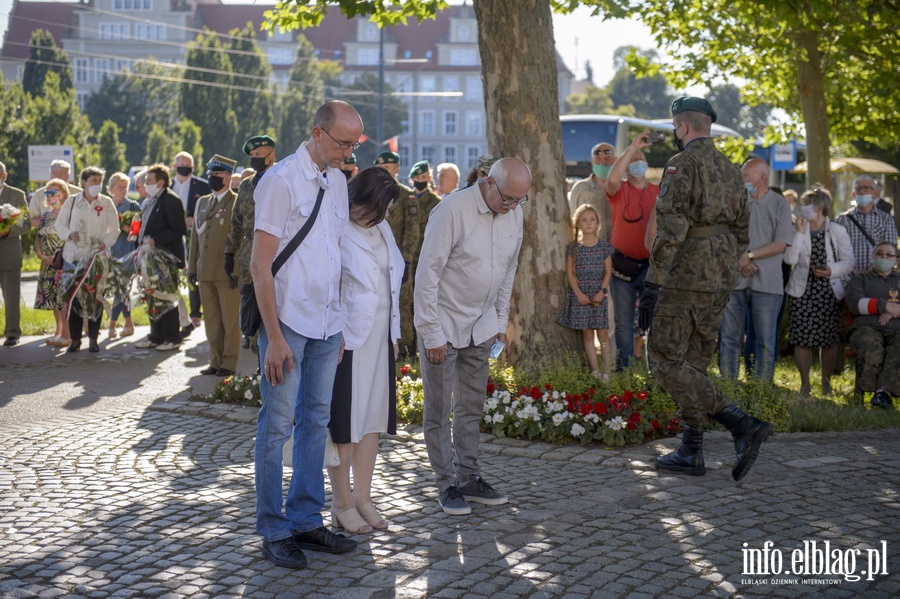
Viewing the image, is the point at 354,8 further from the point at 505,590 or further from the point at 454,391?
the point at 505,590

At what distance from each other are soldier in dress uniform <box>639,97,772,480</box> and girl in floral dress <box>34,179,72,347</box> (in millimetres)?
7899

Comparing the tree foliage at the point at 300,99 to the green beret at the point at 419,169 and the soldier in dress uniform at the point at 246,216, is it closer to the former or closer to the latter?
the green beret at the point at 419,169

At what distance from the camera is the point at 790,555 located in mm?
5688

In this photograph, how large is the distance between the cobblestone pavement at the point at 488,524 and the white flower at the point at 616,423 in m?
0.17

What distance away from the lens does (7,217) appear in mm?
13242

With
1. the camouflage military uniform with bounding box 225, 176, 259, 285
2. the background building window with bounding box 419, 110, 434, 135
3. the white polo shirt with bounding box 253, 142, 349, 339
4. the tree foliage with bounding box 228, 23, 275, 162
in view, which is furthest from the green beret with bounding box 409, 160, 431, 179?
the background building window with bounding box 419, 110, 434, 135

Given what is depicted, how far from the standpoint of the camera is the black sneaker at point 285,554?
215 inches

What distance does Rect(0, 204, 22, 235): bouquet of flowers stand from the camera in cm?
1322

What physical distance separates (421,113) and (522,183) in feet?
368

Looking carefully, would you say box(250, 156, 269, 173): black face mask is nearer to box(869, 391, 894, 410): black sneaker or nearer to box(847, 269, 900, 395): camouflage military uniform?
box(847, 269, 900, 395): camouflage military uniform

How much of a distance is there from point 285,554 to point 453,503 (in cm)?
126

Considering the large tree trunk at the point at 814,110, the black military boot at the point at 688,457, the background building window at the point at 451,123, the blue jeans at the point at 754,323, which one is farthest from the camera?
the background building window at the point at 451,123

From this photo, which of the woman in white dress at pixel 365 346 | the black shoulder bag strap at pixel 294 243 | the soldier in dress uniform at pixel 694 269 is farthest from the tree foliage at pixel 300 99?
the black shoulder bag strap at pixel 294 243

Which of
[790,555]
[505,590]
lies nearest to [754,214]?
[790,555]
